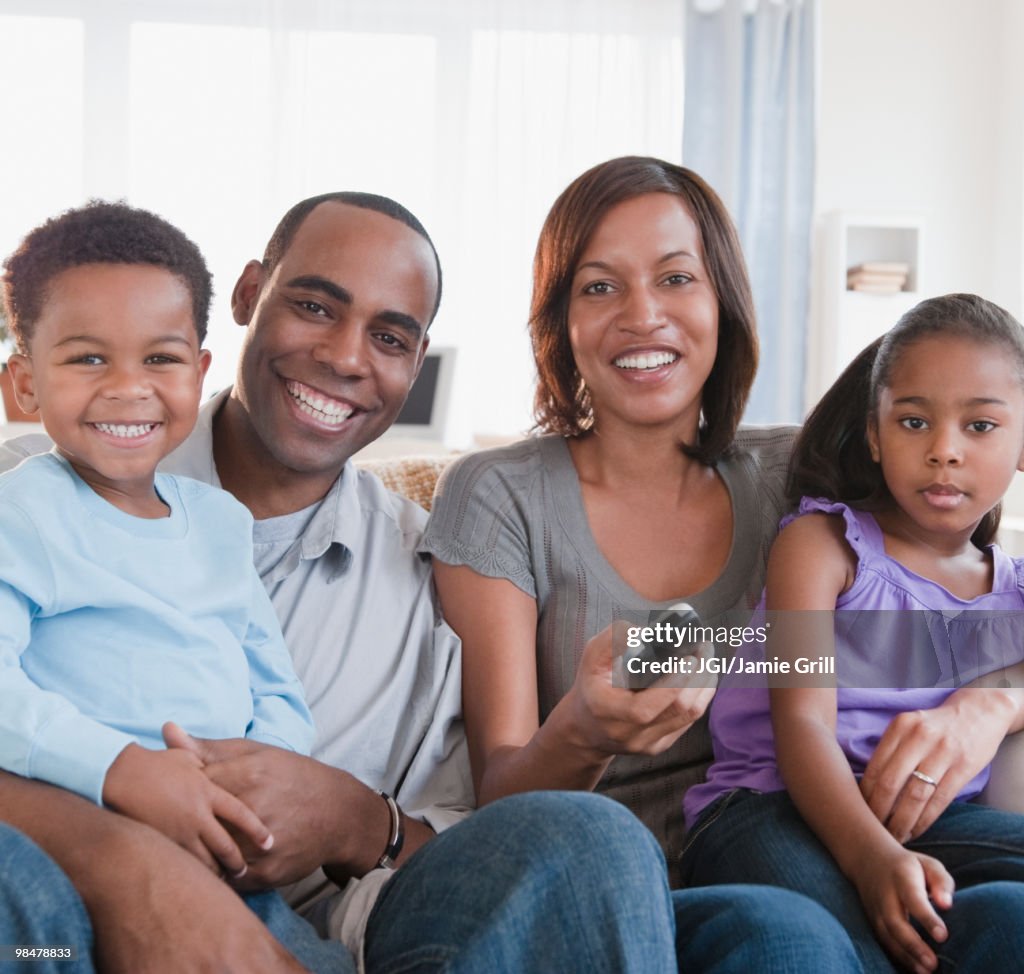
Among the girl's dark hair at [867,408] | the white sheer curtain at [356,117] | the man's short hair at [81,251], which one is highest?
the white sheer curtain at [356,117]

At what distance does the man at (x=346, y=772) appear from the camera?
3.05ft

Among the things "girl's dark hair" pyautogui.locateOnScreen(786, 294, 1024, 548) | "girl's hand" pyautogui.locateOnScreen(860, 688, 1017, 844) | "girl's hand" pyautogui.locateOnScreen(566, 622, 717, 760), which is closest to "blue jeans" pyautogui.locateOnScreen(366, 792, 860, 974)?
"girl's hand" pyautogui.locateOnScreen(566, 622, 717, 760)

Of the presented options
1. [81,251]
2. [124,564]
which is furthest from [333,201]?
[124,564]

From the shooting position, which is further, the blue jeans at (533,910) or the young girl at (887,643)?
the young girl at (887,643)

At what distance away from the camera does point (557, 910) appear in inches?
37.2

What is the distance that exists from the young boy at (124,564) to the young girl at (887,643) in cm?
52

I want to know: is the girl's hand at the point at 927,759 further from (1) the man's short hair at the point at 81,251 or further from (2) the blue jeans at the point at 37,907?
(1) the man's short hair at the point at 81,251

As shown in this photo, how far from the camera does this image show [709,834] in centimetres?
136

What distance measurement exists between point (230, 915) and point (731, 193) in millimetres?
5201

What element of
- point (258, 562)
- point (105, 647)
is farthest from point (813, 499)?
point (105, 647)

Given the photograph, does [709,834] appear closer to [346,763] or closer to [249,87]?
[346,763]

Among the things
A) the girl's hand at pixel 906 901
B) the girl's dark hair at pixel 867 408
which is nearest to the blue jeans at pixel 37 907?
the girl's hand at pixel 906 901

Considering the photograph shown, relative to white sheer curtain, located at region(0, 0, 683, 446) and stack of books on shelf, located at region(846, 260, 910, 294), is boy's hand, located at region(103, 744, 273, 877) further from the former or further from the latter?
stack of books on shelf, located at region(846, 260, 910, 294)

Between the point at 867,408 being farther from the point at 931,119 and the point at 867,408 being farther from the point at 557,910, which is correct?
the point at 931,119
